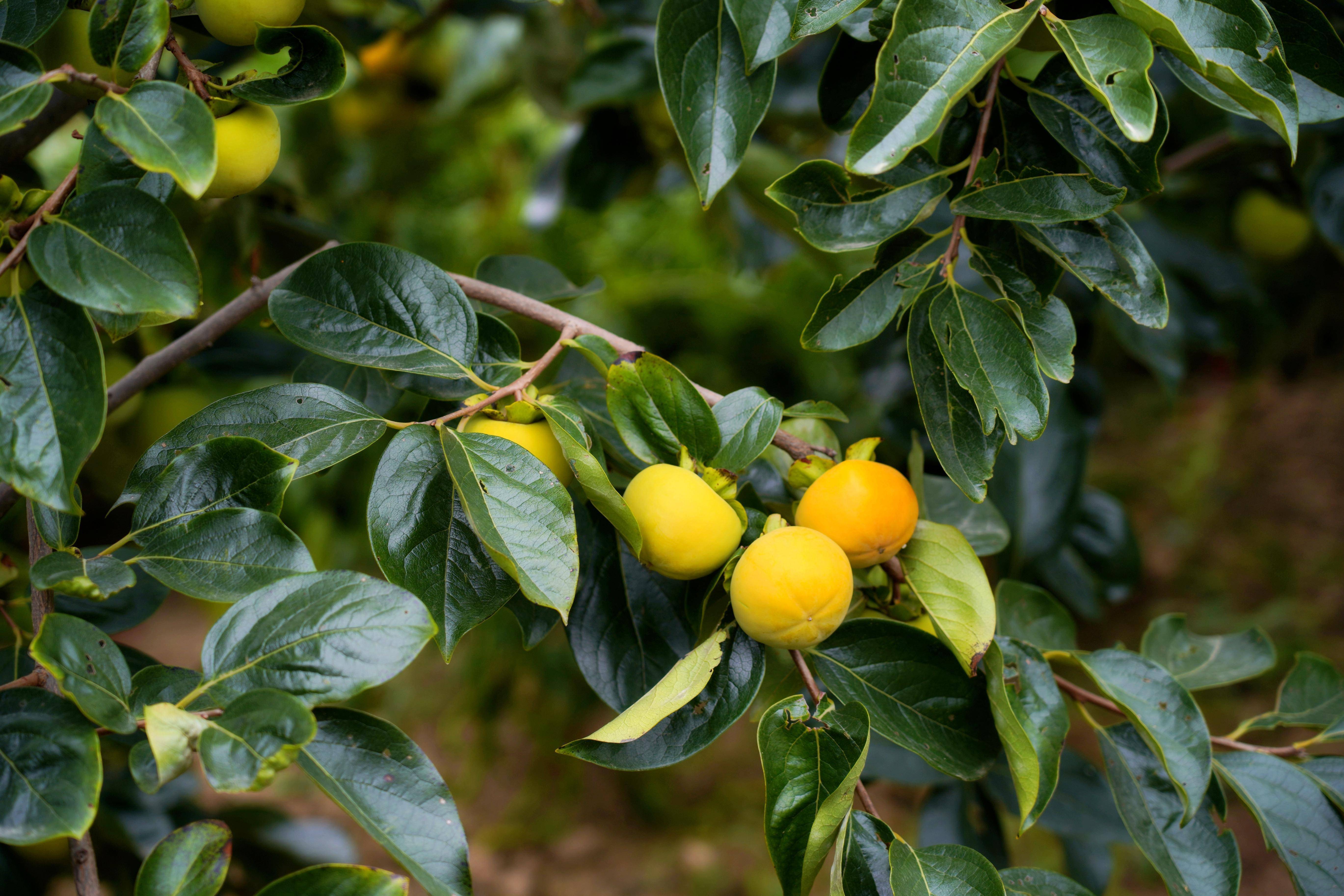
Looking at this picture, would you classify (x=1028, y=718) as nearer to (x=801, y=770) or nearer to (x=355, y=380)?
(x=801, y=770)

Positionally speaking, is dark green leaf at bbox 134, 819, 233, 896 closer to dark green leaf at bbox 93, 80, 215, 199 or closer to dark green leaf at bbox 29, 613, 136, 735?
dark green leaf at bbox 29, 613, 136, 735

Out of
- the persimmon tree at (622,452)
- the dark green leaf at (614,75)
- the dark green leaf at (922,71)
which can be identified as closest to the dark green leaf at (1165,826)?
the persimmon tree at (622,452)

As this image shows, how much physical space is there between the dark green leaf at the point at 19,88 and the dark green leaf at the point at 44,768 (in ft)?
0.83

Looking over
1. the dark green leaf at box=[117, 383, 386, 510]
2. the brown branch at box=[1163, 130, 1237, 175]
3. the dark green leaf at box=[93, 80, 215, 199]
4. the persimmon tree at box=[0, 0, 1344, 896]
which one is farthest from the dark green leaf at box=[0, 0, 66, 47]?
the brown branch at box=[1163, 130, 1237, 175]

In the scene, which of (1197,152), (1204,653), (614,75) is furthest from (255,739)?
(1197,152)

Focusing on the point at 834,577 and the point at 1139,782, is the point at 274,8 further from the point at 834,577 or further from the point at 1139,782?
the point at 1139,782

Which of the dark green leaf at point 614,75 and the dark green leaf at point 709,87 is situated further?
the dark green leaf at point 614,75

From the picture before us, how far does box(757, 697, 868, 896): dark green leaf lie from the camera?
0.44 m

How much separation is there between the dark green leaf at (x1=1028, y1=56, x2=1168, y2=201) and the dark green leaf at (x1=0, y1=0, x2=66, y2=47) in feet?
1.79

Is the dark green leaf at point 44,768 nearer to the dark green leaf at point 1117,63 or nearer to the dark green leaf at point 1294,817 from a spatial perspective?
the dark green leaf at point 1117,63

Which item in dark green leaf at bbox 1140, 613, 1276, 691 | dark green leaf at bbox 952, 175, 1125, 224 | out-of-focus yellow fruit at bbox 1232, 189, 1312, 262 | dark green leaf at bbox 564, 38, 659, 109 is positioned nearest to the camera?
dark green leaf at bbox 952, 175, 1125, 224

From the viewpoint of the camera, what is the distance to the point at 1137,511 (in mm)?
2037

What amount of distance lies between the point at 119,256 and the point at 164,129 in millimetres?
61

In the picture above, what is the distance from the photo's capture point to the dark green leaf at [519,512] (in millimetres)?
404
